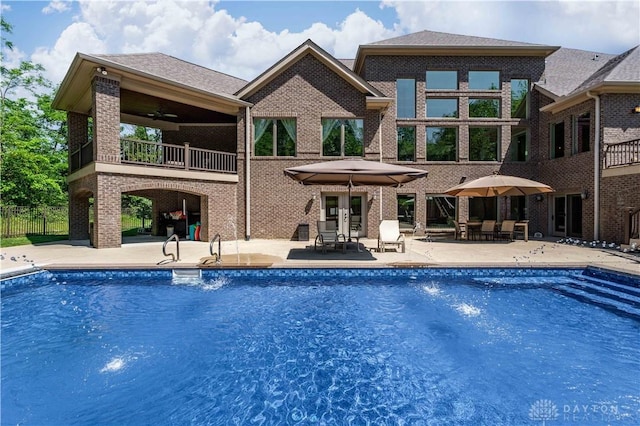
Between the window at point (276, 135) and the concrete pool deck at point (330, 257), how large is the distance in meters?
4.94

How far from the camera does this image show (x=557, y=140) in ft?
49.4

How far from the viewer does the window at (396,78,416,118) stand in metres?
15.8

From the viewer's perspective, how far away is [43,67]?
25.2m

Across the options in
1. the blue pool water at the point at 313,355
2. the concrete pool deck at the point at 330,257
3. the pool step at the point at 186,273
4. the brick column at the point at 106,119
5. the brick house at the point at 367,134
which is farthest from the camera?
the brick house at the point at 367,134

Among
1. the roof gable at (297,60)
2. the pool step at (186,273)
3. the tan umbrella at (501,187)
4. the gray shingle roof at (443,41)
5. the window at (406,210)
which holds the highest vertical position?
the gray shingle roof at (443,41)

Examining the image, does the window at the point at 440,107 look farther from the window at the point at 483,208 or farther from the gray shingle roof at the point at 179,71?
the gray shingle roof at the point at 179,71

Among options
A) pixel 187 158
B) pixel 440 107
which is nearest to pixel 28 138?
pixel 187 158

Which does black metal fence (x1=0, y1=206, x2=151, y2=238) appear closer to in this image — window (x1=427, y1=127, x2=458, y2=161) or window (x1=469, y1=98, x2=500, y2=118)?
window (x1=427, y1=127, x2=458, y2=161)

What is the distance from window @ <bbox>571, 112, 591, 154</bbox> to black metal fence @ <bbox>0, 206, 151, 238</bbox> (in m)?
24.1

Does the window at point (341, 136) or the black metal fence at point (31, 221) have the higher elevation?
the window at point (341, 136)

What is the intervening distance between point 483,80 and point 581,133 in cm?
499

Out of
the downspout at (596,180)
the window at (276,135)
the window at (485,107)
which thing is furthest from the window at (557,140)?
the window at (276,135)

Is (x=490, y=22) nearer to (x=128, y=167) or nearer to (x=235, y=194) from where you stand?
(x=235, y=194)

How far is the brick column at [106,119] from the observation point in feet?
34.7
